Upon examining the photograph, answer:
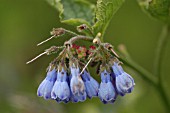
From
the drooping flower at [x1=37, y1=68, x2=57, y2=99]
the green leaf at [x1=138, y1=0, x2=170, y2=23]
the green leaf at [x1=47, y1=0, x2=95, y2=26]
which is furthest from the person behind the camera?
the green leaf at [x1=47, y1=0, x2=95, y2=26]

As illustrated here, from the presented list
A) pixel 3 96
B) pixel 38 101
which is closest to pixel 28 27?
pixel 3 96

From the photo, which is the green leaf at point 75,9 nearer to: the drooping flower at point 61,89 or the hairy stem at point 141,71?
the hairy stem at point 141,71

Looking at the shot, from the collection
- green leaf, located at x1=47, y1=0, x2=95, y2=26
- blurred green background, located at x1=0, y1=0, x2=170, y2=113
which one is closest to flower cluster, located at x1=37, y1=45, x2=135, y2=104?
green leaf, located at x1=47, y1=0, x2=95, y2=26

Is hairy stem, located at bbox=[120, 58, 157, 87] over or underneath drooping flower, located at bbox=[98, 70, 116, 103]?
underneath

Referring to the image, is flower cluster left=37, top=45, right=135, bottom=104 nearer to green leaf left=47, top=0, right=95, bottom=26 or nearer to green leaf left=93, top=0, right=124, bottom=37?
green leaf left=93, top=0, right=124, bottom=37

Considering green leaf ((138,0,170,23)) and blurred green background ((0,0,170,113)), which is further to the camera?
blurred green background ((0,0,170,113))

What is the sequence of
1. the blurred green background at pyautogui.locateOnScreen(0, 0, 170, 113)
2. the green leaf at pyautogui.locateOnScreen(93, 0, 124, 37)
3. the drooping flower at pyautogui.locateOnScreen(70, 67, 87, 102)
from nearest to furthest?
1. the drooping flower at pyautogui.locateOnScreen(70, 67, 87, 102)
2. the green leaf at pyautogui.locateOnScreen(93, 0, 124, 37)
3. the blurred green background at pyautogui.locateOnScreen(0, 0, 170, 113)

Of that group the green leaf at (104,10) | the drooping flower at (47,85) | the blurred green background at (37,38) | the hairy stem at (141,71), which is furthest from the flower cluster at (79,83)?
the blurred green background at (37,38)
